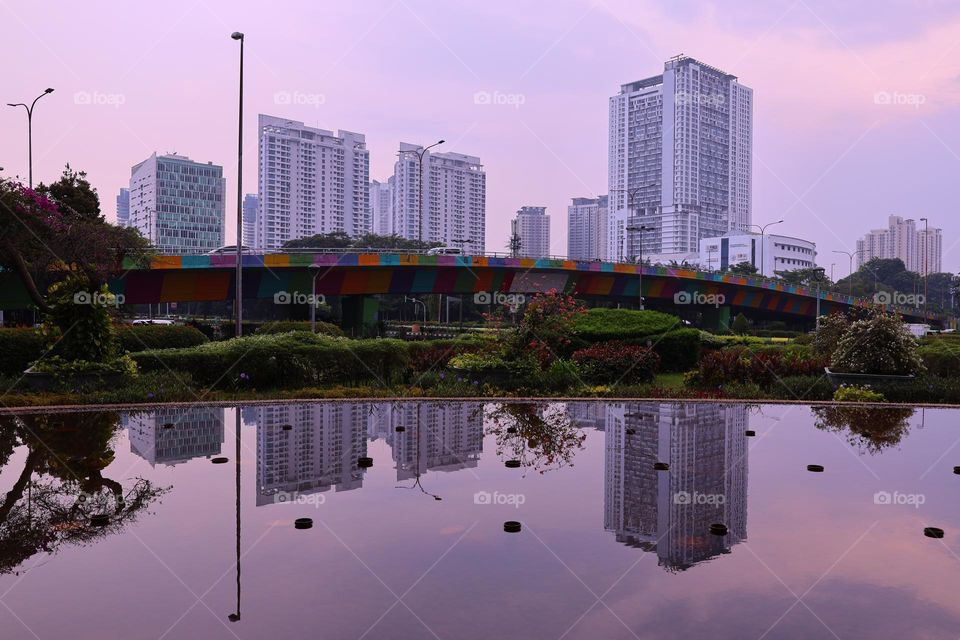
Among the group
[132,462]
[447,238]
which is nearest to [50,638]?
[132,462]

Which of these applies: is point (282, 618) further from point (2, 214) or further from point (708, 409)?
point (2, 214)

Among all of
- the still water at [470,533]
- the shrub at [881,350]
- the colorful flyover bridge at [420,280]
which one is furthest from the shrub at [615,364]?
the colorful flyover bridge at [420,280]

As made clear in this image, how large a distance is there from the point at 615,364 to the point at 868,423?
7106 mm

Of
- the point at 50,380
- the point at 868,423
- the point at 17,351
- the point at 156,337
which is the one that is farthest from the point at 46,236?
the point at 868,423

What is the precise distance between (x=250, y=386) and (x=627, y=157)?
182 metres

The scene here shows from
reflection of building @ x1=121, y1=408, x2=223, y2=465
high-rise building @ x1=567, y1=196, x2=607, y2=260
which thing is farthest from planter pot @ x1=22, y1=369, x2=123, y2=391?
high-rise building @ x1=567, y1=196, x2=607, y2=260

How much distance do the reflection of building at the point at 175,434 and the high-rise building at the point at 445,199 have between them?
369ft

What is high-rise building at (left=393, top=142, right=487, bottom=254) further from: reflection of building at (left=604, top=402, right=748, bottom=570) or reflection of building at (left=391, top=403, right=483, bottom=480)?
reflection of building at (left=604, top=402, right=748, bottom=570)

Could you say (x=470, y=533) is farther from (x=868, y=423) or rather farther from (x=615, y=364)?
(x=615, y=364)

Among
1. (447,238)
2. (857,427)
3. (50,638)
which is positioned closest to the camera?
(50,638)

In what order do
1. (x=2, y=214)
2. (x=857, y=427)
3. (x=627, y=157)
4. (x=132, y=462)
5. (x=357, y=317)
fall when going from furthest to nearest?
(x=627, y=157) < (x=357, y=317) < (x=2, y=214) < (x=857, y=427) < (x=132, y=462)

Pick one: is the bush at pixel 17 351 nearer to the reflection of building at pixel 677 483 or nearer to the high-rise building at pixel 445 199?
the reflection of building at pixel 677 483

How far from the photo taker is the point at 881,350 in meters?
19.6

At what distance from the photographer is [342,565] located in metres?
6.78
